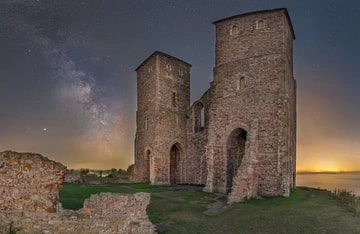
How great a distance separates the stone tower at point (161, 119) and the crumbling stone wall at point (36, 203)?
59.2 feet

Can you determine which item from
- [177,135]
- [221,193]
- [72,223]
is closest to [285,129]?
[221,193]

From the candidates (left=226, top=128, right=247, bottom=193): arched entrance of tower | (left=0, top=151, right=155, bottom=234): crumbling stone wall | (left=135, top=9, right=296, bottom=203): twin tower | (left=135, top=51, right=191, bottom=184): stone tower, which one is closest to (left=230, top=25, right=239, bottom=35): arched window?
(left=135, top=9, right=296, bottom=203): twin tower

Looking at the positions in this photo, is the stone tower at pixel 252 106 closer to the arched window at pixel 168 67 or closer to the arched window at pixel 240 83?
the arched window at pixel 240 83

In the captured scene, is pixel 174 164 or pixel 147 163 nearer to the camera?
pixel 147 163

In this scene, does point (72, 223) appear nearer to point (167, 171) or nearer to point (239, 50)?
point (239, 50)

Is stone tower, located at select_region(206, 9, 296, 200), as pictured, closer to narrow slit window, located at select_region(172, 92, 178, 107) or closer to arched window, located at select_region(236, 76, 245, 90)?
arched window, located at select_region(236, 76, 245, 90)

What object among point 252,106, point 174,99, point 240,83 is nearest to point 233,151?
point 252,106

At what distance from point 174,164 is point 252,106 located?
12377mm

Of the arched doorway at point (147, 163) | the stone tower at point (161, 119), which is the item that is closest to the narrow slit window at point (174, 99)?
the stone tower at point (161, 119)

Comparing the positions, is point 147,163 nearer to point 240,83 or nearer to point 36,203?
point 240,83

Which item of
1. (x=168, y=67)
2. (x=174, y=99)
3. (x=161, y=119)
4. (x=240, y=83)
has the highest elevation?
(x=168, y=67)

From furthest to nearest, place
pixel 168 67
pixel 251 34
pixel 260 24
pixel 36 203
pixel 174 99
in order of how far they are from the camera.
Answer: pixel 174 99 → pixel 168 67 → pixel 251 34 → pixel 260 24 → pixel 36 203

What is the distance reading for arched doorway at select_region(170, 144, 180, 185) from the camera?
29469mm

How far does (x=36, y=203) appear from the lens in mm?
8086
